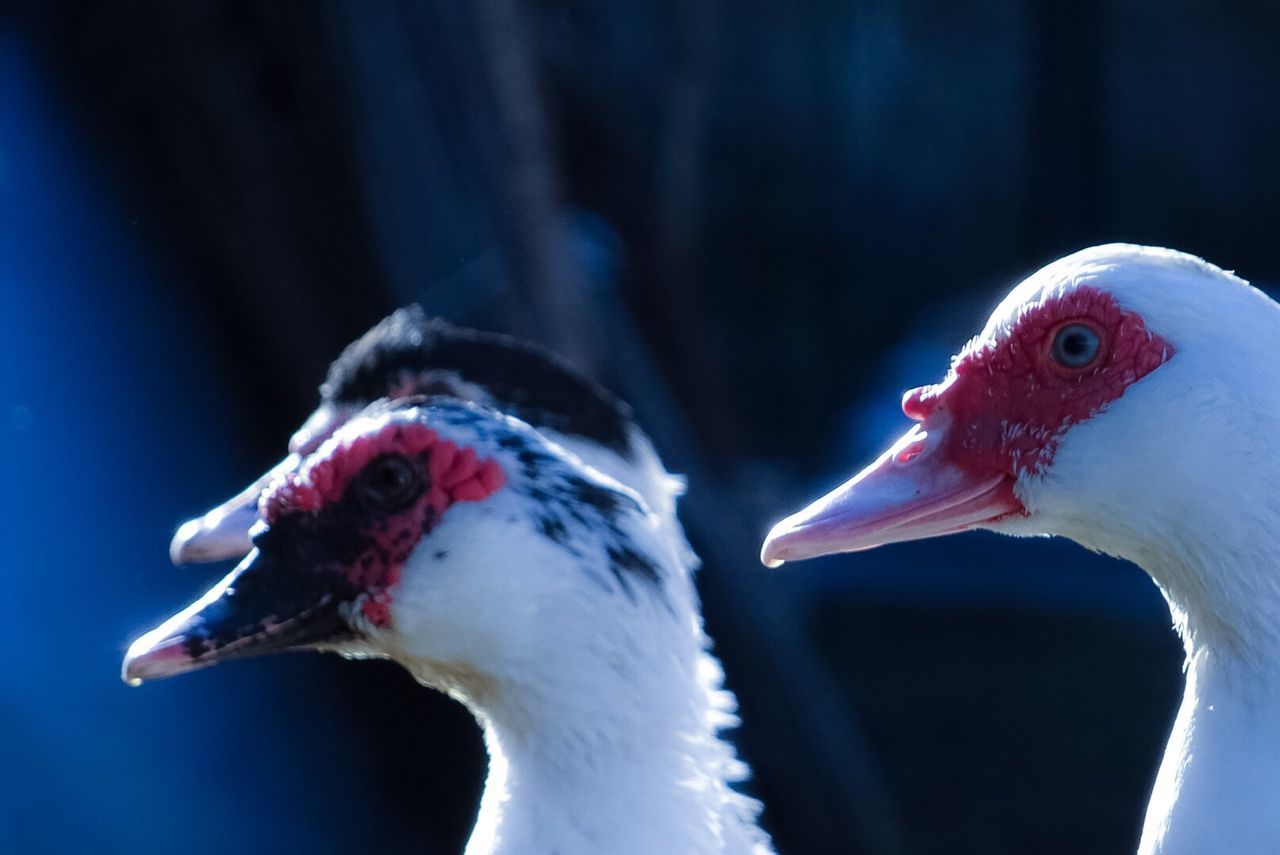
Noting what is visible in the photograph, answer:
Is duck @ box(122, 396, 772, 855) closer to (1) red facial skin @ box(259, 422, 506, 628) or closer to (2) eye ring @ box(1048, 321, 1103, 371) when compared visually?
(1) red facial skin @ box(259, 422, 506, 628)

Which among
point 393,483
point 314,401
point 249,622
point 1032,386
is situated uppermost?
point 314,401

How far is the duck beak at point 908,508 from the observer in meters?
2.25

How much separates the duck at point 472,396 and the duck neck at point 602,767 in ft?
2.89

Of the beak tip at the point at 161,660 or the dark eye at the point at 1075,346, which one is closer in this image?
the dark eye at the point at 1075,346

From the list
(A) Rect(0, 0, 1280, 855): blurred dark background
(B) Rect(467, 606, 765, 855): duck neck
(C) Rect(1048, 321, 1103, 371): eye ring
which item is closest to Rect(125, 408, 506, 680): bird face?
(B) Rect(467, 606, 765, 855): duck neck

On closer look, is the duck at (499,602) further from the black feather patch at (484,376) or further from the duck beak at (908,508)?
the black feather patch at (484,376)

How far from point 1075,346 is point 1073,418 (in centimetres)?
10

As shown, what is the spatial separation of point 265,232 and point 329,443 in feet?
7.64

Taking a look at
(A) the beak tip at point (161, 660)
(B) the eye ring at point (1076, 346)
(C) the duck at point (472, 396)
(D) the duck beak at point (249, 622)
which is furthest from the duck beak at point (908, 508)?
(C) the duck at point (472, 396)

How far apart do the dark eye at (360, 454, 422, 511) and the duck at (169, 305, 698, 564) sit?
94 cm

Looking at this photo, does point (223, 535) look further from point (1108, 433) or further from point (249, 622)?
point (1108, 433)

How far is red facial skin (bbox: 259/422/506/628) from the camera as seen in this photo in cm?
238

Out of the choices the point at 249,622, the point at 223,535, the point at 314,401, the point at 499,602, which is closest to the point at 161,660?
the point at 249,622

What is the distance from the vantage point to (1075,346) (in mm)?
2125
